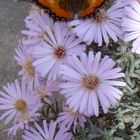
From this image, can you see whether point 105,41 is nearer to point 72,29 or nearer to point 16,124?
point 72,29

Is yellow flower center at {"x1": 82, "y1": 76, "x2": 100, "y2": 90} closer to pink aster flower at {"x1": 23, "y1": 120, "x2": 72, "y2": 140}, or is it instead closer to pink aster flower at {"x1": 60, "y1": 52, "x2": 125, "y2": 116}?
pink aster flower at {"x1": 60, "y1": 52, "x2": 125, "y2": 116}

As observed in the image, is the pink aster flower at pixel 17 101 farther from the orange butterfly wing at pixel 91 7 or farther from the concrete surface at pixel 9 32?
the concrete surface at pixel 9 32

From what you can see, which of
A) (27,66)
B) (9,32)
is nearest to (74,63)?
(27,66)

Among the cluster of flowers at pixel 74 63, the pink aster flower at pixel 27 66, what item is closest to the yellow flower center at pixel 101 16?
the cluster of flowers at pixel 74 63

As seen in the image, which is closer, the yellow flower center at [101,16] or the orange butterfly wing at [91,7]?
the orange butterfly wing at [91,7]

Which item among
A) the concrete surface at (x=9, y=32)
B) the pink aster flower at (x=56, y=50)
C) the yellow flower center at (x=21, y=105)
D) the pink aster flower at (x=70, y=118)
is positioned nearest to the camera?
the pink aster flower at (x=56, y=50)

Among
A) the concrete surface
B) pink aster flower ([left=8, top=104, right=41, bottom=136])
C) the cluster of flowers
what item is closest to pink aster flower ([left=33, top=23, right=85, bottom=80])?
the cluster of flowers

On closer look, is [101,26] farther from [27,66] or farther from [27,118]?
[27,118]
